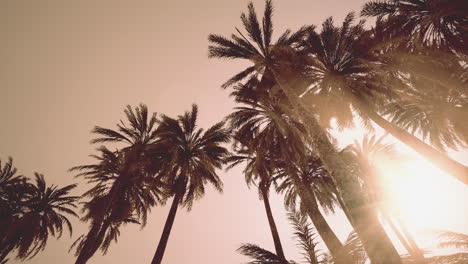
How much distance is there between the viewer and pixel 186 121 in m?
15.7

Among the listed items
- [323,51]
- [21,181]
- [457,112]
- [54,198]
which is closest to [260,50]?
[323,51]

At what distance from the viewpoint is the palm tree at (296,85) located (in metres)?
5.63

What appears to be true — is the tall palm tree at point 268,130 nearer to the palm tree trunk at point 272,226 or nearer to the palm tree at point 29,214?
the palm tree trunk at point 272,226

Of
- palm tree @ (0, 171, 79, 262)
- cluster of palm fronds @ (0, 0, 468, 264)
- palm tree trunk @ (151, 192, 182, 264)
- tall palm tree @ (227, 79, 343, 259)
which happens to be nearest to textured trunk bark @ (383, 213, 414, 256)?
cluster of palm fronds @ (0, 0, 468, 264)

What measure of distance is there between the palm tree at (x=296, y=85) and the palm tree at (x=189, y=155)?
3.96m

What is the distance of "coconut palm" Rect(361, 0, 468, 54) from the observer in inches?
374

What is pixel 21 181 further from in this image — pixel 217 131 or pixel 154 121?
pixel 217 131

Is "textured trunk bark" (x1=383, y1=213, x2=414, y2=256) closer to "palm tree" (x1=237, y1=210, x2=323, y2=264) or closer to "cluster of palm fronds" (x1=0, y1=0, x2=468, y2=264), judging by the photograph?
"cluster of palm fronds" (x1=0, y1=0, x2=468, y2=264)

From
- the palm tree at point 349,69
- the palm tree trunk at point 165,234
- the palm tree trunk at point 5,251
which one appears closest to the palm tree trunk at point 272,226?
the palm tree trunk at point 165,234

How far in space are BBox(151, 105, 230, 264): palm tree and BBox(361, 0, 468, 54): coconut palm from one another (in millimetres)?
10769

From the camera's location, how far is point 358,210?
618 centimetres

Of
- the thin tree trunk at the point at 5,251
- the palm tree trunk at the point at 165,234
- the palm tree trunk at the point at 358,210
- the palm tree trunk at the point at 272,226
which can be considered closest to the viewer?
the palm tree trunk at the point at 358,210

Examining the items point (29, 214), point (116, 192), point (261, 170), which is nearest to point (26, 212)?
point (29, 214)

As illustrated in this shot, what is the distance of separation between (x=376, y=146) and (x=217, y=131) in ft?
43.9
